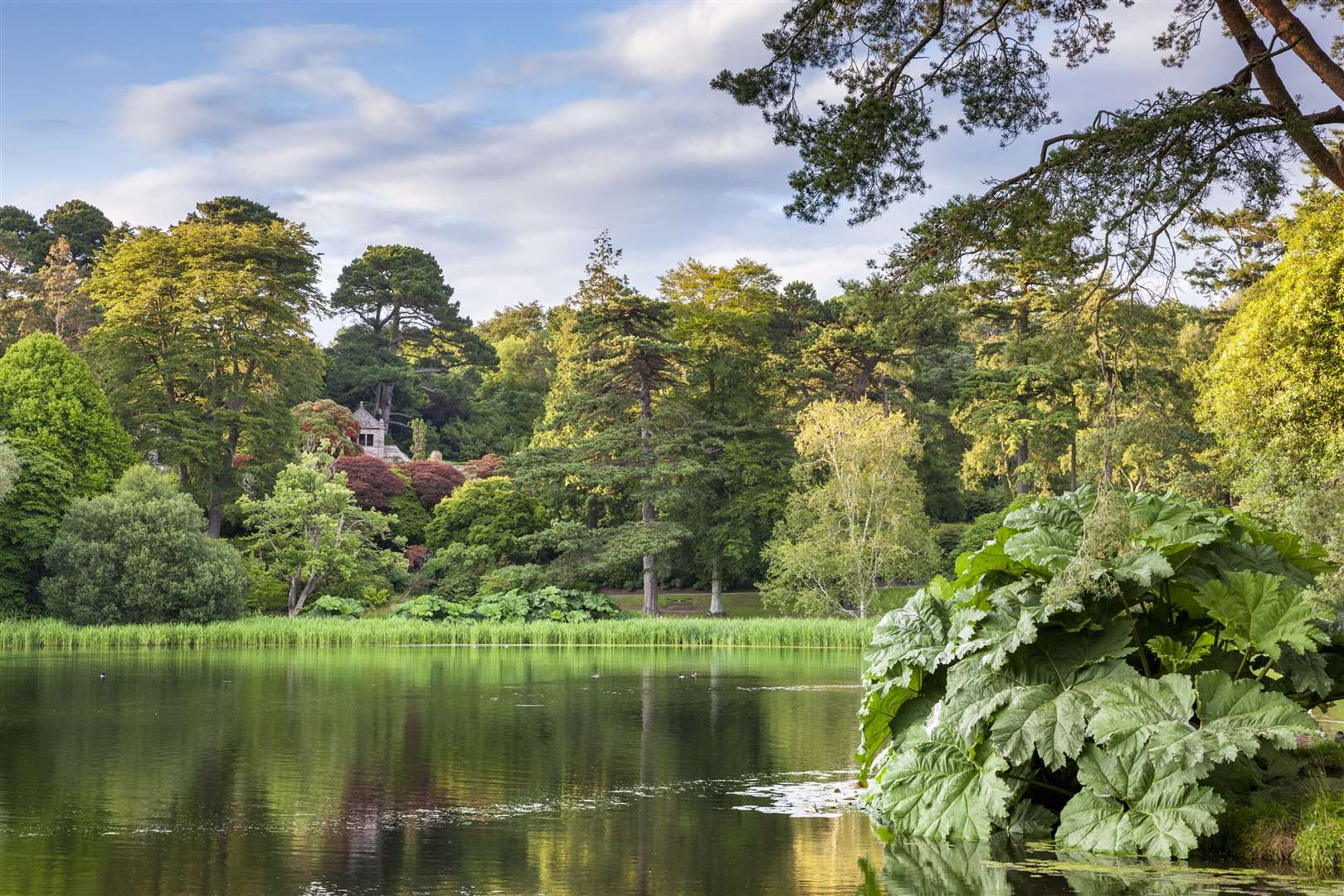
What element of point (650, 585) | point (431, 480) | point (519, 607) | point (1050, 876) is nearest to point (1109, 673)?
point (1050, 876)

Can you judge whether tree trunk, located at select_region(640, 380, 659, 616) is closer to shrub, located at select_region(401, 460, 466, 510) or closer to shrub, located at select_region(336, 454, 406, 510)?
shrub, located at select_region(401, 460, 466, 510)

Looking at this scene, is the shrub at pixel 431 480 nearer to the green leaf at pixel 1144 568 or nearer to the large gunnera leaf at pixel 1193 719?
the green leaf at pixel 1144 568

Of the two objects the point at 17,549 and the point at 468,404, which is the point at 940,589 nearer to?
the point at 17,549

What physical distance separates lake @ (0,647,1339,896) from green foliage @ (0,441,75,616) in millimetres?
14859

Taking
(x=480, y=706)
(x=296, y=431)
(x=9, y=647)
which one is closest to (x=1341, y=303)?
(x=480, y=706)

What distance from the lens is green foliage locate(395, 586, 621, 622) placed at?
127 feet

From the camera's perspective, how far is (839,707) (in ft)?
61.0

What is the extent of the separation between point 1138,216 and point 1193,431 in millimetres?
27899

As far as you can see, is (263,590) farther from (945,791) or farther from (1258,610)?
(1258,610)

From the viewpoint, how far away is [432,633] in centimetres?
3569

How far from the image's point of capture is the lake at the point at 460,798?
25.5 feet

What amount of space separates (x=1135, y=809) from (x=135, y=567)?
2991 centimetres

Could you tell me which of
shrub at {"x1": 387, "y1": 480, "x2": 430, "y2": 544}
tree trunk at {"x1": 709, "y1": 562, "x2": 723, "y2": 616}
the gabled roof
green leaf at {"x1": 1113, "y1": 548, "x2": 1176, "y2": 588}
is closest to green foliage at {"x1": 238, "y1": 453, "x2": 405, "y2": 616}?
shrub at {"x1": 387, "y1": 480, "x2": 430, "y2": 544}

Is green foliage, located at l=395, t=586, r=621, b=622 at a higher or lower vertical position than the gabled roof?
lower
